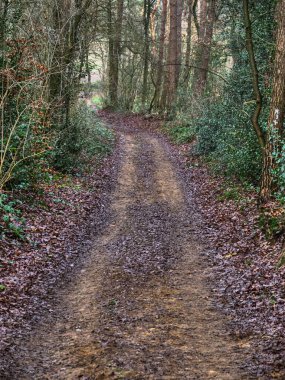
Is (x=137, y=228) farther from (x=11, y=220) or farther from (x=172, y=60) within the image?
(x=172, y=60)

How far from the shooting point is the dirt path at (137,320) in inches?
226

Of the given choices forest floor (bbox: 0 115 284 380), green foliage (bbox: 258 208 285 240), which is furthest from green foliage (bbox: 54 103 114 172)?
green foliage (bbox: 258 208 285 240)

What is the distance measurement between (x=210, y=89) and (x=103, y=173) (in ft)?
31.8

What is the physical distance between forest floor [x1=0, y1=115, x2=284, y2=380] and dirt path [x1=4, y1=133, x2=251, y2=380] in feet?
0.05

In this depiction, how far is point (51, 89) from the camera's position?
55.6 ft

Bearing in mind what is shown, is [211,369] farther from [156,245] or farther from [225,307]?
[156,245]

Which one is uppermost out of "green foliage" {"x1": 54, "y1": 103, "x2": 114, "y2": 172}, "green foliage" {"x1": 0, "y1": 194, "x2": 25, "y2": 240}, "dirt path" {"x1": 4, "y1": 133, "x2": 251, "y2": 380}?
"green foliage" {"x1": 54, "y1": 103, "x2": 114, "y2": 172}

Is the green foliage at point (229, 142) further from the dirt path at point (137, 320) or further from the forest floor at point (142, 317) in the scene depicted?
the dirt path at point (137, 320)

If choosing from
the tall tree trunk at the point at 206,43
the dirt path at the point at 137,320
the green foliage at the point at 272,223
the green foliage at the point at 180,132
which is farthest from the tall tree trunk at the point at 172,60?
the dirt path at the point at 137,320

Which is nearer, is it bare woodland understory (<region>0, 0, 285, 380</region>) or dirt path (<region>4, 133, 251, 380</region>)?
dirt path (<region>4, 133, 251, 380</region>)

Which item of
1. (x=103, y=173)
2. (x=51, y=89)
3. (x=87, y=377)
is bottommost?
(x=87, y=377)

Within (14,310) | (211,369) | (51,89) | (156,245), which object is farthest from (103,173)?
(211,369)

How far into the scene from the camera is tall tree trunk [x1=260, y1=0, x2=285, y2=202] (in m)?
11.1

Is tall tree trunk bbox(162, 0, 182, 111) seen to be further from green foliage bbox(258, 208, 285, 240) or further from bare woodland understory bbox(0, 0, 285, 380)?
green foliage bbox(258, 208, 285, 240)
